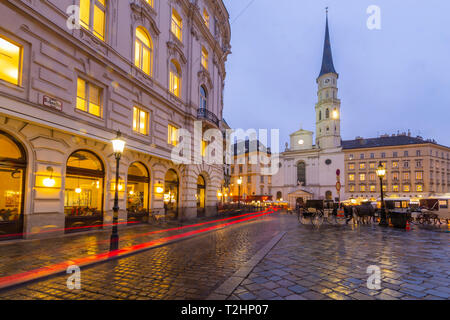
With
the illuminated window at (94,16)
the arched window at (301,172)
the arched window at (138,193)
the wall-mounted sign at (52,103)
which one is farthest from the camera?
the arched window at (301,172)

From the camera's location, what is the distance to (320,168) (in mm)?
70125

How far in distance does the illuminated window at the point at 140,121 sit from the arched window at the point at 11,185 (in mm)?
6584

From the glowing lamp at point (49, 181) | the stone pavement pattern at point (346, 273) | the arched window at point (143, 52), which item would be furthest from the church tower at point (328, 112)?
the glowing lamp at point (49, 181)

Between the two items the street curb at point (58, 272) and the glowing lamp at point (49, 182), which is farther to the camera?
the glowing lamp at point (49, 182)

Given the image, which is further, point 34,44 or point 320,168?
point 320,168

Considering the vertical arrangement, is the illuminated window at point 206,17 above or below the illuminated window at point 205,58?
above

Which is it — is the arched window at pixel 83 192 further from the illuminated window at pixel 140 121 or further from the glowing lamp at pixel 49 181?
the illuminated window at pixel 140 121

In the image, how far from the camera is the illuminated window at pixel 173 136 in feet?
64.3

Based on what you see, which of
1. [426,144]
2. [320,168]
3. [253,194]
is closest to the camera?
[426,144]

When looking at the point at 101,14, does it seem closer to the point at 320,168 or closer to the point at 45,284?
the point at 45,284

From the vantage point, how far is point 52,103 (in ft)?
35.0

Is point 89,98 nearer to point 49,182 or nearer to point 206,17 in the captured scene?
point 49,182

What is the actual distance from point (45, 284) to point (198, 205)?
19101 mm
